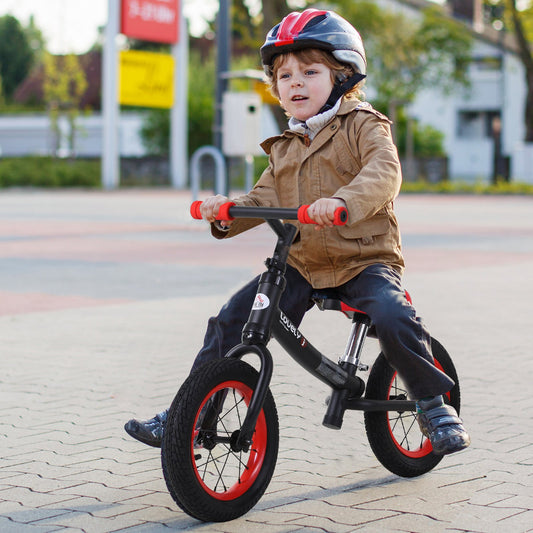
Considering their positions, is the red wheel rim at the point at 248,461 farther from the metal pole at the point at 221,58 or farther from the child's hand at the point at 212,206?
the metal pole at the point at 221,58

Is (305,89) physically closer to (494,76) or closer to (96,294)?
(96,294)

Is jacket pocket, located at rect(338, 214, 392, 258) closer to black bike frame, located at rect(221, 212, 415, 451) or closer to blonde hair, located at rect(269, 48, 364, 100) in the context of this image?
black bike frame, located at rect(221, 212, 415, 451)

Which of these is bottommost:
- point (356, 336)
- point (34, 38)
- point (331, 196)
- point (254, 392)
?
point (254, 392)

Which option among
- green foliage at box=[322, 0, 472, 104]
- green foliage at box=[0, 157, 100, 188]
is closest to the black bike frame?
green foliage at box=[0, 157, 100, 188]

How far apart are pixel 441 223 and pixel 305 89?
14.8 meters

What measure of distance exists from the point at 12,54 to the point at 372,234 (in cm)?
8003

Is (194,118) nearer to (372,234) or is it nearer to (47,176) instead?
(47,176)

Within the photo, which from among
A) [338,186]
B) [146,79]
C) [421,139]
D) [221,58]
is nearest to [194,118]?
[146,79]

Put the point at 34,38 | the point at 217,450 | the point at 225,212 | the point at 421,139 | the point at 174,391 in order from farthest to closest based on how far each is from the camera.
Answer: the point at 34,38
the point at 421,139
the point at 174,391
the point at 217,450
the point at 225,212

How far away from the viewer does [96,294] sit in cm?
906

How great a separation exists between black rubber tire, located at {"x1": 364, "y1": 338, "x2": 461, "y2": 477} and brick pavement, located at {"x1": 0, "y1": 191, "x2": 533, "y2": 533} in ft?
0.19

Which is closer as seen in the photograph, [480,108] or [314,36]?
[314,36]

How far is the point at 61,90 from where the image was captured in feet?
143

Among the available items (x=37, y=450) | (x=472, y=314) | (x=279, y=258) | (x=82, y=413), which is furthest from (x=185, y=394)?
(x=472, y=314)
